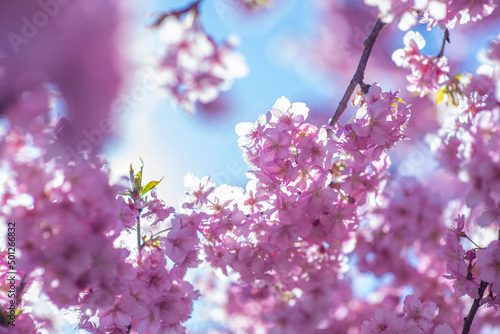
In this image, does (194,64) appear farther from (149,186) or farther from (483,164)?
(483,164)

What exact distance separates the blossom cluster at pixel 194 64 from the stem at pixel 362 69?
57 cm

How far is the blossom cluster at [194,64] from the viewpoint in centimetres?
181

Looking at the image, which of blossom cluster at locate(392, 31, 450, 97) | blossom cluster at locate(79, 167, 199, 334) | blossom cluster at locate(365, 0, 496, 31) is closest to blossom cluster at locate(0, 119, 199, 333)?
blossom cluster at locate(79, 167, 199, 334)

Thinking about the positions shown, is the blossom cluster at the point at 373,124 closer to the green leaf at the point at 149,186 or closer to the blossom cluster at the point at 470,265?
the blossom cluster at the point at 470,265

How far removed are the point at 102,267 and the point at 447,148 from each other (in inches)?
78.0

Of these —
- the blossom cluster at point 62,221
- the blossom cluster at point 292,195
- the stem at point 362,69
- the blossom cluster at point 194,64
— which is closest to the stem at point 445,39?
the stem at point 362,69

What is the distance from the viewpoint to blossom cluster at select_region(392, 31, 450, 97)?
6.45 ft

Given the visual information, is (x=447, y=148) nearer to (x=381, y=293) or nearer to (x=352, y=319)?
(x=381, y=293)

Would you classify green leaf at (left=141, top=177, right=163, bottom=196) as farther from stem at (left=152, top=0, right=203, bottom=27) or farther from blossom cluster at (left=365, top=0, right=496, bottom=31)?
blossom cluster at (left=365, top=0, right=496, bottom=31)

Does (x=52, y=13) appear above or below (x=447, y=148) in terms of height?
above

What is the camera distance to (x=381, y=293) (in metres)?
3.66

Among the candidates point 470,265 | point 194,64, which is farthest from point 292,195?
point 194,64

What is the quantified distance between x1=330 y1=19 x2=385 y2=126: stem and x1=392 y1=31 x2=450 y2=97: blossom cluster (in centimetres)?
37

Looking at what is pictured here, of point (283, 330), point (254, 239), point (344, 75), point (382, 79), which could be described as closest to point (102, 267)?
point (254, 239)
